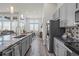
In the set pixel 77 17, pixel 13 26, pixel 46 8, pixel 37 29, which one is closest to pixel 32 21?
pixel 37 29

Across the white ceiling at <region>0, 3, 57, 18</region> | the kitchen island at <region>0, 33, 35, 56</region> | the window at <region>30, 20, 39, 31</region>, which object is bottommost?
the kitchen island at <region>0, 33, 35, 56</region>

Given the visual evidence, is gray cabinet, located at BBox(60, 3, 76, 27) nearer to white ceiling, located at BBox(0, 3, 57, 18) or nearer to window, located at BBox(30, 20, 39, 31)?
white ceiling, located at BBox(0, 3, 57, 18)

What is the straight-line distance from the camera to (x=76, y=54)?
2.06 metres

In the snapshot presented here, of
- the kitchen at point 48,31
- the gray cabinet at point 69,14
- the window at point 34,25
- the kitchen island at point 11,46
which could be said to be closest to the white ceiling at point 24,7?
the kitchen at point 48,31

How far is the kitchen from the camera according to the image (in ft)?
9.67

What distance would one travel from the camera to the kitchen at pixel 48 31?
2.95 metres

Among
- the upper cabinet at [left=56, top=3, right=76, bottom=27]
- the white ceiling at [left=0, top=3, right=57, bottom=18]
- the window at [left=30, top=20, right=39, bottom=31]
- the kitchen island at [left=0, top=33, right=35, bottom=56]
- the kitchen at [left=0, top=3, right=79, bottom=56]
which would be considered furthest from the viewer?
the window at [left=30, top=20, right=39, bottom=31]

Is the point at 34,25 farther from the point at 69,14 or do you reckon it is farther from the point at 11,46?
the point at 11,46

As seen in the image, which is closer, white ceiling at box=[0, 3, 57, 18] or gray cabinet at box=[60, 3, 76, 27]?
gray cabinet at box=[60, 3, 76, 27]

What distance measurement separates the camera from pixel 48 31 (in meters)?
7.01

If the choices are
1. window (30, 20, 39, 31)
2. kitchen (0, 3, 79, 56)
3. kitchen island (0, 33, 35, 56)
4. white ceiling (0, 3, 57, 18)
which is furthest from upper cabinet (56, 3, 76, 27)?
window (30, 20, 39, 31)

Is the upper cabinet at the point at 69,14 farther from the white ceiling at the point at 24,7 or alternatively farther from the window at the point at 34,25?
the window at the point at 34,25

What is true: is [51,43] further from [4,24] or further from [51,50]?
[4,24]

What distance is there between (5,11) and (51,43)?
9.55 metres
